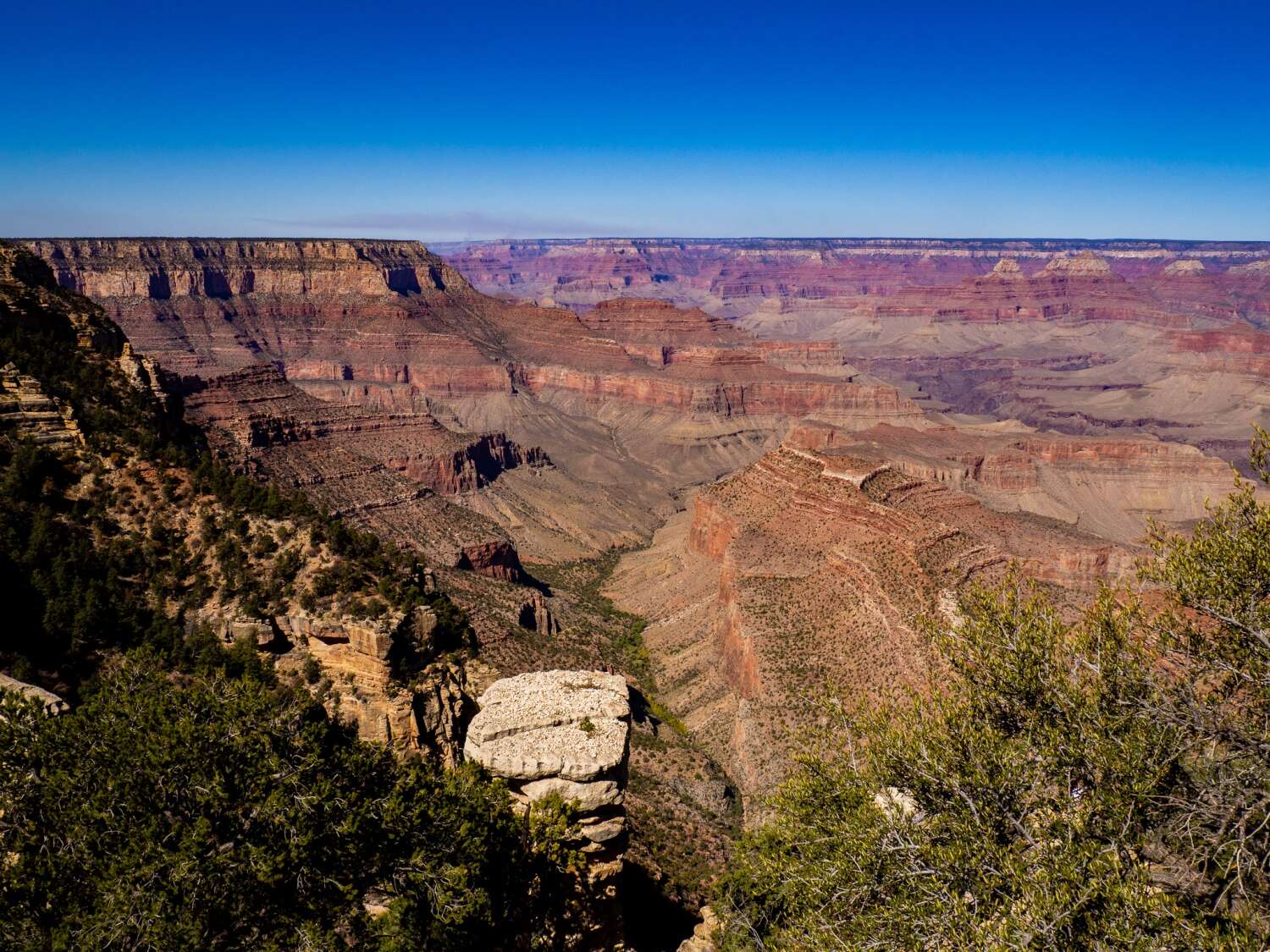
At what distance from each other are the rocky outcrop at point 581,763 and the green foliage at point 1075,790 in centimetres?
417

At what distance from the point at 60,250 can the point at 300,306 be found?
4662 centimetres

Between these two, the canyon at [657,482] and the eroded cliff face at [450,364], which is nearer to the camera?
the canyon at [657,482]

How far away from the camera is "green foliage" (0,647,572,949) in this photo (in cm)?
1438

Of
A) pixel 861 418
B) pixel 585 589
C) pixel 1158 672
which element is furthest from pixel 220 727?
pixel 861 418

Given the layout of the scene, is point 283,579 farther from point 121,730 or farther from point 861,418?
point 861,418

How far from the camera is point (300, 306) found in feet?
636

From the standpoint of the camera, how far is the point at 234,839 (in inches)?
623

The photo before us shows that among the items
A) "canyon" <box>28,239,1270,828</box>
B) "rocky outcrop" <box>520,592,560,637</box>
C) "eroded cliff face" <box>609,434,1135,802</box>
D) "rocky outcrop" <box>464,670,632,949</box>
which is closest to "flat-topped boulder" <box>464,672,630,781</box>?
"rocky outcrop" <box>464,670,632,949</box>

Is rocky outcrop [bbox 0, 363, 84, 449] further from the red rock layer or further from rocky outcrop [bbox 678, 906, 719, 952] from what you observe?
the red rock layer

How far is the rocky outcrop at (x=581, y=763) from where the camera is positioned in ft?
65.1

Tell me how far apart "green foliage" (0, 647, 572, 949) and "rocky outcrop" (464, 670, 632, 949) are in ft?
3.45

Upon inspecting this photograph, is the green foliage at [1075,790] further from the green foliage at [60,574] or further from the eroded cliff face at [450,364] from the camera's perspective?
the eroded cliff face at [450,364]

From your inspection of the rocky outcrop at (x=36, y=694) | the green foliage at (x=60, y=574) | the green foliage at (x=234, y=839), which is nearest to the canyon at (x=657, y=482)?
the green foliage at (x=234, y=839)

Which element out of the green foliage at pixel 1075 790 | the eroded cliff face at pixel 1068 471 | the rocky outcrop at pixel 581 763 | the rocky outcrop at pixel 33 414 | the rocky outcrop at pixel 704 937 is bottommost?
the eroded cliff face at pixel 1068 471
